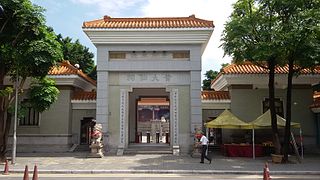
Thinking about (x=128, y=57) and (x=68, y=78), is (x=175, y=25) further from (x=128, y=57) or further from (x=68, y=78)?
(x=68, y=78)

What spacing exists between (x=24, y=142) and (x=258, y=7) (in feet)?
49.5

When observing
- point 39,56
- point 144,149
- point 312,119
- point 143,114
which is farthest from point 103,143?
point 143,114

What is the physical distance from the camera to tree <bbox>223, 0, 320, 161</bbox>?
46.5 feet

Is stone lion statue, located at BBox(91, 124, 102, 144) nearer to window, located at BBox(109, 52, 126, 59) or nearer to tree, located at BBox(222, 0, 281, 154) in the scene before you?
window, located at BBox(109, 52, 126, 59)

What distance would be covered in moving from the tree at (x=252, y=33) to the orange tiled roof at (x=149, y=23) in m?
3.08

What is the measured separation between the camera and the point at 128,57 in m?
19.8

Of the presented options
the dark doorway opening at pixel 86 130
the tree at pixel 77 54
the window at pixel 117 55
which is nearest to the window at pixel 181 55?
the window at pixel 117 55

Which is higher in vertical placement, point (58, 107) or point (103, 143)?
point (58, 107)

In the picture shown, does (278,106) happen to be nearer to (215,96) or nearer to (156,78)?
(215,96)

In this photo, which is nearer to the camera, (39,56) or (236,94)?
(39,56)

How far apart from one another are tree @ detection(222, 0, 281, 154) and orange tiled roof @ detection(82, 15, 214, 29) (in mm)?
3081

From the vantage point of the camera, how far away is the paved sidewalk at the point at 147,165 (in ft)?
44.0

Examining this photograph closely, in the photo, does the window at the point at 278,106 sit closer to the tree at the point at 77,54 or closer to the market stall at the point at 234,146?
the market stall at the point at 234,146

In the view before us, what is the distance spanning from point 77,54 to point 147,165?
2058 centimetres
